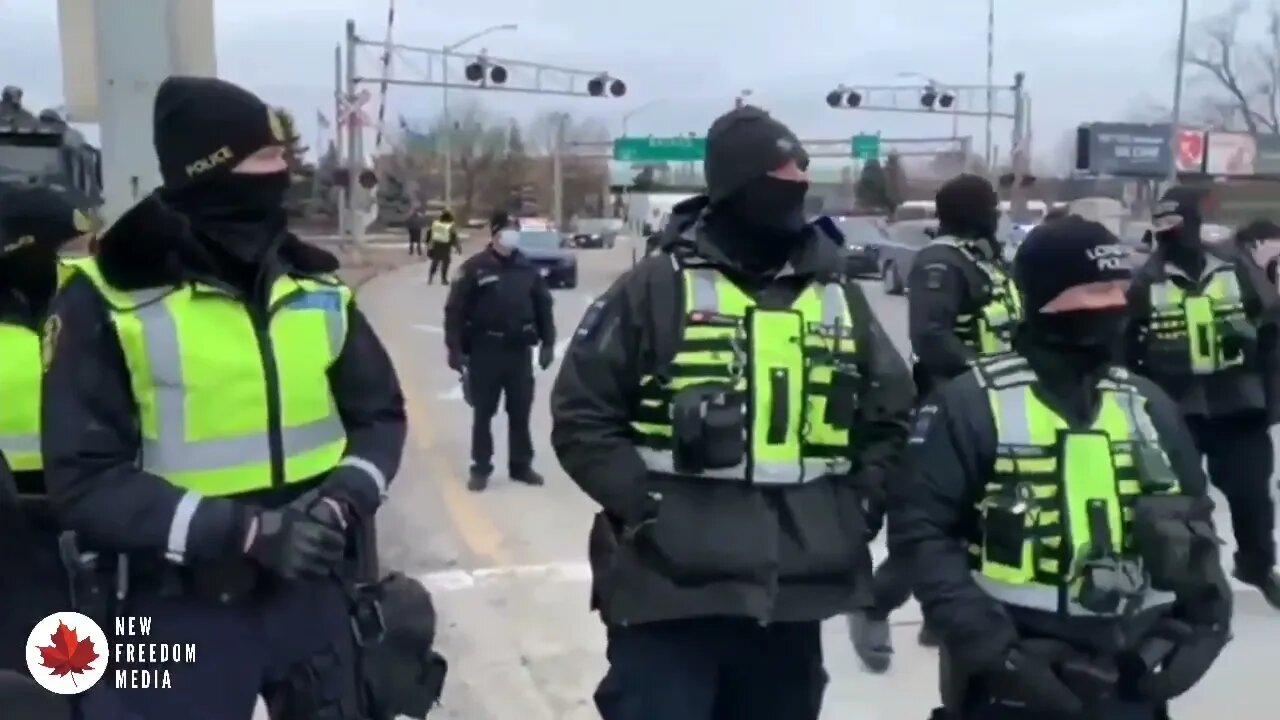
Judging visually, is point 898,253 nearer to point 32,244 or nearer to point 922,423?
point 32,244

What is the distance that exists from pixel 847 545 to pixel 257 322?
4.59ft

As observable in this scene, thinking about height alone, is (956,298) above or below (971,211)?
below

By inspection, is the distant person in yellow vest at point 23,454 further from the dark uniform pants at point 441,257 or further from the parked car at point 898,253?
the dark uniform pants at point 441,257

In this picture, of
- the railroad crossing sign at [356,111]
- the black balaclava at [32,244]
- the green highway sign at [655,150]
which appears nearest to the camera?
the black balaclava at [32,244]

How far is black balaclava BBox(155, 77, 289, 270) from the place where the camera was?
3053 mm

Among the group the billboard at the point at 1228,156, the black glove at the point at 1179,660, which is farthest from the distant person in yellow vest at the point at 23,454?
the billboard at the point at 1228,156

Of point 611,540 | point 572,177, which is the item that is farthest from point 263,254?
point 572,177

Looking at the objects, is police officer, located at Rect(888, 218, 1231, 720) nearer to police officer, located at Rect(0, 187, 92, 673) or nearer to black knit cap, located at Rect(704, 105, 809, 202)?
black knit cap, located at Rect(704, 105, 809, 202)

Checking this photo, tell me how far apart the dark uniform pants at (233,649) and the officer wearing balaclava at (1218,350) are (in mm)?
4369

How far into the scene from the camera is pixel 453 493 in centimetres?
942

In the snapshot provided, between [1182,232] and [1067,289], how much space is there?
335 cm

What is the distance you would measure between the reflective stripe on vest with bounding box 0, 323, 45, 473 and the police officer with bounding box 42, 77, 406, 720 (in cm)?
81

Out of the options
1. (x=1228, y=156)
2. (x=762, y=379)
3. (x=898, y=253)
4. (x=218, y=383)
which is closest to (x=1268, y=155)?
(x=1228, y=156)

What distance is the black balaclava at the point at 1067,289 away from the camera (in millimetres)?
3363
